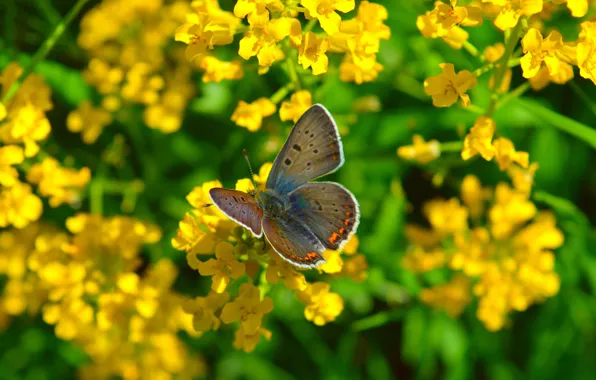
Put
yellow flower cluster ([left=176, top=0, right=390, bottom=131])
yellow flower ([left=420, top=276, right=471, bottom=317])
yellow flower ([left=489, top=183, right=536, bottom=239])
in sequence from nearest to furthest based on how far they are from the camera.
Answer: yellow flower cluster ([left=176, top=0, right=390, bottom=131]) → yellow flower ([left=489, top=183, right=536, bottom=239]) → yellow flower ([left=420, top=276, right=471, bottom=317])

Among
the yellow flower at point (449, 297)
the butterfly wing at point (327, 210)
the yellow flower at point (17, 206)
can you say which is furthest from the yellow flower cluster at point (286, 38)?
the yellow flower at point (449, 297)

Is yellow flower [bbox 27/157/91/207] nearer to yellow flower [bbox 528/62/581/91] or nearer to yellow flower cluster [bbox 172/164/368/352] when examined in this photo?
yellow flower cluster [bbox 172/164/368/352]

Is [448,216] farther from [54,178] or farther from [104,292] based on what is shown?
[54,178]

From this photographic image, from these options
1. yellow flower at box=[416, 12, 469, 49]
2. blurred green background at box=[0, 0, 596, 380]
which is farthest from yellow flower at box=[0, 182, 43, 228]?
yellow flower at box=[416, 12, 469, 49]

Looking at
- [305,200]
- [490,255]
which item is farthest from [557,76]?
[490,255]

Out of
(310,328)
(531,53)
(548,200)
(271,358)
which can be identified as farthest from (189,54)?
(271,358)

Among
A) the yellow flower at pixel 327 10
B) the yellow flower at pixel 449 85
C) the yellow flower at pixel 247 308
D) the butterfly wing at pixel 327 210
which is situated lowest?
the yellow flower at pixel 247 308

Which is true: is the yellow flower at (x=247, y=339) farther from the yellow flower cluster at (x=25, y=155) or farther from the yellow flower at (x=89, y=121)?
the yellow flower at (x=89, y=121)
